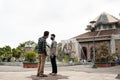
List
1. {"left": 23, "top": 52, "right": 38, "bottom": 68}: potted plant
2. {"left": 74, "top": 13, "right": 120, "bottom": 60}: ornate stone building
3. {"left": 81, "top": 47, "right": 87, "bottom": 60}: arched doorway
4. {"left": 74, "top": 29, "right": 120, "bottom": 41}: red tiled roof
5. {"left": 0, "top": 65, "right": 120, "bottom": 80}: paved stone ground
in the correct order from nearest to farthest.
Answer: {"left": 0, "top": 65, "right": 120, "bottom": 80}: paved stone ground < {"left": 23, "top": 52, "right": 38, "bottom": 68}: potted plant < {"left": 74, "top": 13, "right": 120, "bottom": 60}: ornate stone building < {"left": 74, "top": 29, "right": 120, "bottom": 41}: red tiled roof < {"left": 81, "top": 47, "right": 87, "bottom": 60}: arched doorway

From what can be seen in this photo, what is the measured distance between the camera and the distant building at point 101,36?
4738 centimetres

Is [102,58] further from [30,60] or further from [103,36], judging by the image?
[103,36]

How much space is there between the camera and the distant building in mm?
47375

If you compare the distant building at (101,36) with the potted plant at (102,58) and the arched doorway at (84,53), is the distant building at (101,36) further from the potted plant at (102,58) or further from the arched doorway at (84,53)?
the potted plant at (102,58)

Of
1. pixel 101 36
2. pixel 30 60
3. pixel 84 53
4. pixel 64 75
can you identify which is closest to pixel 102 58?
pixel 30 60

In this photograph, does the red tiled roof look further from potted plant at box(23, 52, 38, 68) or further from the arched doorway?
potted plant at box(23, 52, 38, 68)

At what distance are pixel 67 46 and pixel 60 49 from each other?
1442mm

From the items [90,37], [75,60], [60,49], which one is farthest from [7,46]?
[75,60]

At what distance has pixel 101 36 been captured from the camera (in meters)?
48.1

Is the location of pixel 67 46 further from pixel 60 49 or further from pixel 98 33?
pixel 98 33

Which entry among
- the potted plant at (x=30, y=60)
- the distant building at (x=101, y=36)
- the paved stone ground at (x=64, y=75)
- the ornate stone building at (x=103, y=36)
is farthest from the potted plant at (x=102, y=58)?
the distant building at (x=101, y=36)

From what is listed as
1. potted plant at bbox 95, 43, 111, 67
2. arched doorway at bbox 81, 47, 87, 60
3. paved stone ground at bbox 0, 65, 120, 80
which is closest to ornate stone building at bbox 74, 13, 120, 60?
arched doorway at bbox 81, 47, 87, 60

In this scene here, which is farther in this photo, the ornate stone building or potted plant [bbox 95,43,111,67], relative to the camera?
the ornate stone building

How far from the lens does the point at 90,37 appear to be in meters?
50.0
